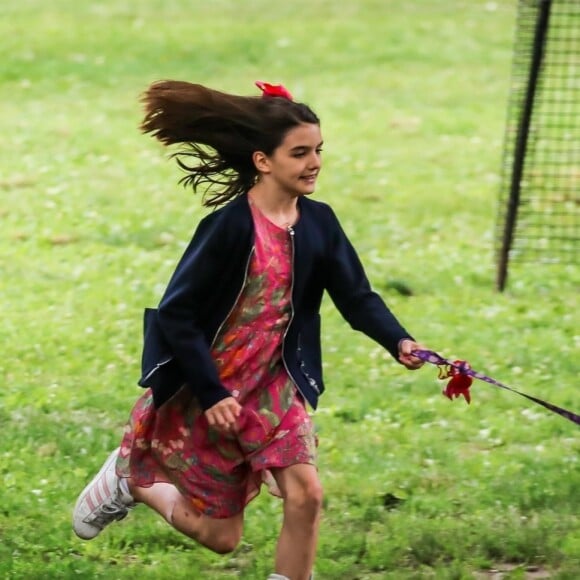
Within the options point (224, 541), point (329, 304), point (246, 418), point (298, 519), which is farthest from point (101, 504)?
point (329, 304)

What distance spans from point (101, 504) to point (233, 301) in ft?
2.93

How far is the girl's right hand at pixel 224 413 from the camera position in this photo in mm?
4629

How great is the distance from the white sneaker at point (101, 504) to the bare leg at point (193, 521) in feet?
0.26

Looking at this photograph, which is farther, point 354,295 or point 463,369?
point 354,295

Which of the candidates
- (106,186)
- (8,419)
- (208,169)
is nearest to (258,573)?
(208,169)

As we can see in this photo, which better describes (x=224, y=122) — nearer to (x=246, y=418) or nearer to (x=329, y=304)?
(x=246, y=418)

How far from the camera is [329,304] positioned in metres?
9.16

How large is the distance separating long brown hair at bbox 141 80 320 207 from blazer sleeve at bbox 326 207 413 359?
349 millimetres

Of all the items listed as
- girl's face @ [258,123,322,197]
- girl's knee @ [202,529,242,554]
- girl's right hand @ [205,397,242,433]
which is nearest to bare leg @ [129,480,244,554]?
girl's knee @ [202,529,242,554]

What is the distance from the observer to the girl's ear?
4.86 metres

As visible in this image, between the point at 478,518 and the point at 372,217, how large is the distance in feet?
18.5

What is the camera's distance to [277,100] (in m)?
4.89

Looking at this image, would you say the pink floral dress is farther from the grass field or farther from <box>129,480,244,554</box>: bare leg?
the grass field

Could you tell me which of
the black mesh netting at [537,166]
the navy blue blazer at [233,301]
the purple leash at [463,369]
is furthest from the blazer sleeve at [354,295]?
the black mesh netting at [537,166]
